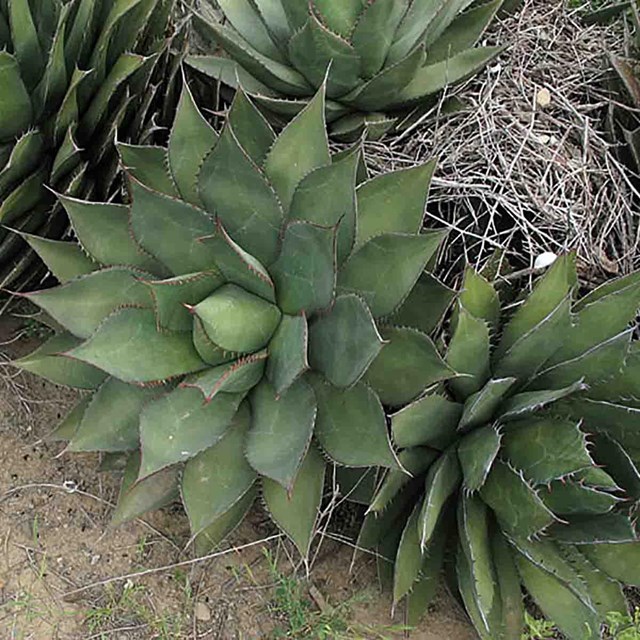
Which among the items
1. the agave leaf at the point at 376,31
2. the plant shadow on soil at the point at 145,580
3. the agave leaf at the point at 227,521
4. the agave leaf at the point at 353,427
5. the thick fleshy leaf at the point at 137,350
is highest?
the agave leaf at the point at 376,31

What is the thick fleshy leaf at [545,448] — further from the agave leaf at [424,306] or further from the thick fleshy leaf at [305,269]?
the thick fleshy leaf at [305,269]

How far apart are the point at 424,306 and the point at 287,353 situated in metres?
0.31

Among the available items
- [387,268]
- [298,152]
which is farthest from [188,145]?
[387,268]

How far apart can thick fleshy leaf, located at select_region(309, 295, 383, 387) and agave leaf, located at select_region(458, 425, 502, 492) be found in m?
0.30

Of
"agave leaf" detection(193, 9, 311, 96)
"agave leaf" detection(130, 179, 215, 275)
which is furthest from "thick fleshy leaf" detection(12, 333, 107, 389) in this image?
"agave leaf" detection(193, 9, 311, 96)

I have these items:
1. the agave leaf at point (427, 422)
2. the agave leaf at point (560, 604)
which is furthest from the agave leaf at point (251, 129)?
the agave leaf at point (560, 604)

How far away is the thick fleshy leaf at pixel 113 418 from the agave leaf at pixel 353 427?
32 cm

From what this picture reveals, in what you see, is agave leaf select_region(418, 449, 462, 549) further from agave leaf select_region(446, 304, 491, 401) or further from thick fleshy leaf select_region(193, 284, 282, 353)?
thick fleshy leaf select_region(193, 284, 282, 353)

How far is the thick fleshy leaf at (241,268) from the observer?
1594 mm

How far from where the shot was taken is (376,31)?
193 cm

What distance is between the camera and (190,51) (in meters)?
2.36

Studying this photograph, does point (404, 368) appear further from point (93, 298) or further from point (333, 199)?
point (93, 298)

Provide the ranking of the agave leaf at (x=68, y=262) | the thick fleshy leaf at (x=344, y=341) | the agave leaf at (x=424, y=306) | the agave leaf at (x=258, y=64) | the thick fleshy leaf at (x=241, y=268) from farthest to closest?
the agave leaf at (x=258, y=64), the agave leaf at (x=68, y=262), the agave leaf at (x=424, y=306), the thick fleshy leaf at (x=241, y=268), the thick fleshy leaf at (x=344, y=341)

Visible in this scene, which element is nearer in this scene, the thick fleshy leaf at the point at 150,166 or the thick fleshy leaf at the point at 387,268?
the thick fleshy leaf at the point at 387,268
